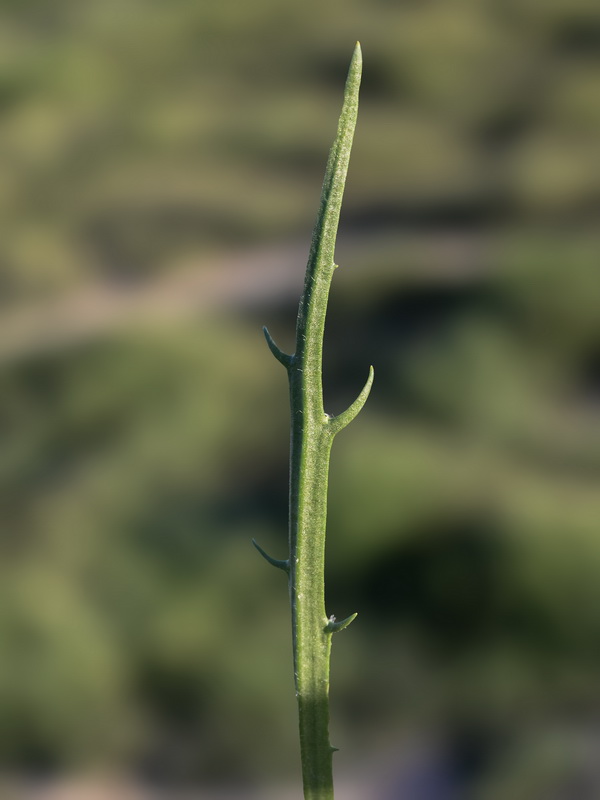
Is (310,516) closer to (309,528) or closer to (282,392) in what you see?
(309,528)

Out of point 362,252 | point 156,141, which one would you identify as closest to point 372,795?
point 362,252

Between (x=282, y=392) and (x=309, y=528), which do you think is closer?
(x=309, y=528)

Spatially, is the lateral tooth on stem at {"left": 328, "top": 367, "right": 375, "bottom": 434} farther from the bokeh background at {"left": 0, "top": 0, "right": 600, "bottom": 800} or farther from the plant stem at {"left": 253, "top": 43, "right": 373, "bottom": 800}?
the bokeh background at {"left": 0, "top": 0, "right": 600, "bottom": 800}

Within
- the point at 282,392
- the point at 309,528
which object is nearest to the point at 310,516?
the point at 309,528

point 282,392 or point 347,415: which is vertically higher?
point 347,415

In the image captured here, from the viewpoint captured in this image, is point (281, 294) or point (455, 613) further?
point (281, 294)

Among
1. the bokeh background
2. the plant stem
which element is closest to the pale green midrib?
the plant stem

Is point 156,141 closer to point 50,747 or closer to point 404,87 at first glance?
point 404,87

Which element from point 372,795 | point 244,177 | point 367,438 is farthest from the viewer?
point 244,177
